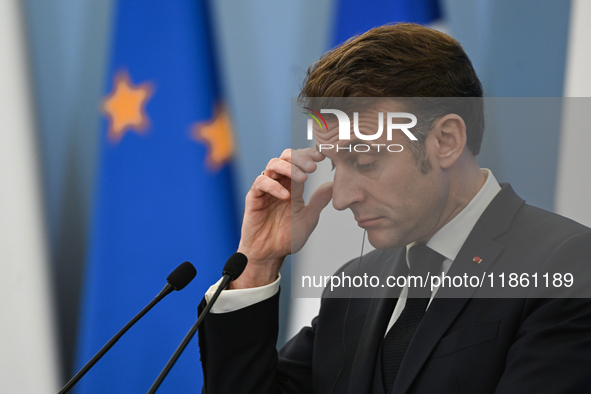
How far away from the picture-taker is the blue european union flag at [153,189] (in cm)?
163

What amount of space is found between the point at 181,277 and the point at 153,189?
2.95 feet

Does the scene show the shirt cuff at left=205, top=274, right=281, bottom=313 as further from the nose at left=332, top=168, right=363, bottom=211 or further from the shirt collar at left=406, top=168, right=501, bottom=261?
the shirt collar at left=406, top=168, right=501, bottom=261

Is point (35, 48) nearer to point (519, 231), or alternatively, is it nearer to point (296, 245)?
point (296, 245)

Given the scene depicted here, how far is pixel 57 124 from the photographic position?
5.51 ft

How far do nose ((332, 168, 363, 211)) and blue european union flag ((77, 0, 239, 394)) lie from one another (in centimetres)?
64

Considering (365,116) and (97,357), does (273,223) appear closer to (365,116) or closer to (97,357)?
(365,116)

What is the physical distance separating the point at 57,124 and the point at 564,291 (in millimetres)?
1613

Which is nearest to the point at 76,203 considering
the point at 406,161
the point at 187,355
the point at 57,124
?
the point at 57,124

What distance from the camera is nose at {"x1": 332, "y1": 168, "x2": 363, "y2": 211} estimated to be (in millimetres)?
1051

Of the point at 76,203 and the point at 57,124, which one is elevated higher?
the point at 57,124

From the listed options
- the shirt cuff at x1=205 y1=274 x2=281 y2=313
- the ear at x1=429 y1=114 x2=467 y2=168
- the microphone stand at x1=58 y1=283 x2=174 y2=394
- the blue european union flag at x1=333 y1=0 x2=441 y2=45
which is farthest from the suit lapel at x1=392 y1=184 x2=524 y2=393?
the blue european union flag at x1=333 y1=0 x2=441 y2=45

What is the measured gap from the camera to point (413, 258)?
3.67 ft

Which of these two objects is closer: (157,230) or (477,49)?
(477,49)

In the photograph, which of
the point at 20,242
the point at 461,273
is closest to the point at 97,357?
the point at 461,273
